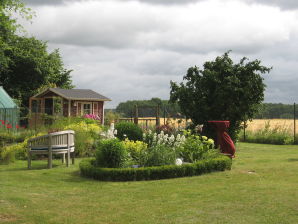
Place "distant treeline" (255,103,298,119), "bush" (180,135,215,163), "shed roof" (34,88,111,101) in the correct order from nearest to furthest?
1. "bush" (180,135,215,163)
2. "distant treeline" (255,103,298,119)
3. "shed roof" (34,88,111,101)

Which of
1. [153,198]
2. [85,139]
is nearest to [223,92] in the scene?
[85,139]

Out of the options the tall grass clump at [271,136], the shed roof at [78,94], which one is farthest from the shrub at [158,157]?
the shed roof at [78,94]

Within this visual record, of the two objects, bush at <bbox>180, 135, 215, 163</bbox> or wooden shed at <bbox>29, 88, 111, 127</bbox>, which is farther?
wooden shed at <bbox>29, 88, 111, 127</bbox>

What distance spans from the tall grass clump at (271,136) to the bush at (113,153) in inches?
531

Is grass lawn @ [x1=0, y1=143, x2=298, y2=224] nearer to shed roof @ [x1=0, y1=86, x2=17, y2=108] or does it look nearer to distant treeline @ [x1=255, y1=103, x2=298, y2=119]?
A: shed roof @ [x1=0, y1=86, x2=17, y2=108]

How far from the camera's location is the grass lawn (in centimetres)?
575

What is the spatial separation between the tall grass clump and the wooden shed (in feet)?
50.8

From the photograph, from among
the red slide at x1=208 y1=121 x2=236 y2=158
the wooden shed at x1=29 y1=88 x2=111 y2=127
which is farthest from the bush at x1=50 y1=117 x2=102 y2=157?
the wooden shed at x1=29 y1=88 x2=111 y2=127

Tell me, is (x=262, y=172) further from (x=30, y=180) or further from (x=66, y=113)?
(x=66, y=113)

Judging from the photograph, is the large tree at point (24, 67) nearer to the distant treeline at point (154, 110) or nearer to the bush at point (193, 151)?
the distant treeline at point (154, 110)

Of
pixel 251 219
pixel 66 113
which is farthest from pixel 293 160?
pixel 66 113

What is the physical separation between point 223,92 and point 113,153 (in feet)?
25.1

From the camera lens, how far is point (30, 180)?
29.4ft

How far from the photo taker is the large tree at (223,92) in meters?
16.1
